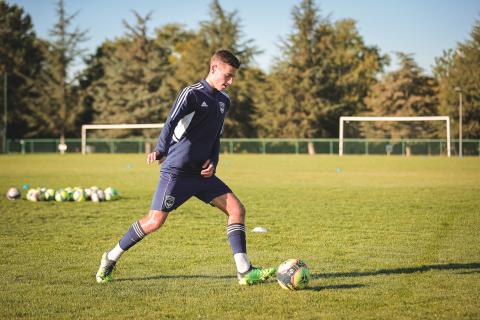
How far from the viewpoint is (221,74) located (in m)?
6.02

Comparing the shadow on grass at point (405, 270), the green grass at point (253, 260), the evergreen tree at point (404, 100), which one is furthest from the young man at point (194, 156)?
the evergreen tree at point (404, 100)

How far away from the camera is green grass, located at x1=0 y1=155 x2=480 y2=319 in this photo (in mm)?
5188

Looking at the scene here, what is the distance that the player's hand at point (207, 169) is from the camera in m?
6.12

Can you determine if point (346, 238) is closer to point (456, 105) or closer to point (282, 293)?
point (282, 293)

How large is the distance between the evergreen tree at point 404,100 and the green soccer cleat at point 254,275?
5384cm

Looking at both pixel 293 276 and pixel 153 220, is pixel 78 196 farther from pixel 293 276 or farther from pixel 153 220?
pixel 293 276

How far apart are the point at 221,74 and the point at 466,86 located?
55.8 meters

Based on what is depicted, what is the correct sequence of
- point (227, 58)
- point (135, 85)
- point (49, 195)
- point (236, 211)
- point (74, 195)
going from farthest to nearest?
point (135, 85) < point (49, 195) < point (74, 195) < point (236, 211) < point (227, 58)

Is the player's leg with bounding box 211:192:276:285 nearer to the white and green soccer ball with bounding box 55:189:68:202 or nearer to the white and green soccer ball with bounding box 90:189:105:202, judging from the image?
the white and green soccer ball with bounding box 90:189:105:202

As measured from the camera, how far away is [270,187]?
754 inches

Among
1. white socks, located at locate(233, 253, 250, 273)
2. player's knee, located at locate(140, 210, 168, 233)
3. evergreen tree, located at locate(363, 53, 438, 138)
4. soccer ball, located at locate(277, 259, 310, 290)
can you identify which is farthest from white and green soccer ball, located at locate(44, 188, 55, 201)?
evergreen tree, located at locate(363, 53, 438, 138)

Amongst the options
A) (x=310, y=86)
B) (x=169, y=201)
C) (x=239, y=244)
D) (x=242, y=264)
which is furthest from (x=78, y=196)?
(x=310, y=86)

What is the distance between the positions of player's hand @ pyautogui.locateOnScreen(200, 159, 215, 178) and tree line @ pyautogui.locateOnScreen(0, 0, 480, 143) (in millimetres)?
53825

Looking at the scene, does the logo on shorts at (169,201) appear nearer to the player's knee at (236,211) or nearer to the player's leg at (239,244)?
the player's leg at (239,244)
